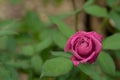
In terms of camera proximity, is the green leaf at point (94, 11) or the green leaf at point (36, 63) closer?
the green leaf at point (36, 63)

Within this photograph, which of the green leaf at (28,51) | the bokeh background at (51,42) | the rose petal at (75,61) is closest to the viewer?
the rose petal at (75,61)

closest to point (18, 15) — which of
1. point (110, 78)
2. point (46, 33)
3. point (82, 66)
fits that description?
point (46, 33)

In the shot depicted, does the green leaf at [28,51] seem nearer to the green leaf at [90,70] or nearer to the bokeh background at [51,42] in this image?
→ the bokeh background at [51,42]

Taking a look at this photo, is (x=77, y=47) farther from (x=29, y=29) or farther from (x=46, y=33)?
(x=29, y=29)

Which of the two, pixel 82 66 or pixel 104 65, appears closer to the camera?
pixel 82 66

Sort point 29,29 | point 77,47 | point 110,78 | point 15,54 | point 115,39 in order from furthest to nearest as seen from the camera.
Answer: point 29,29
point 15,54
point 110,78
point 115,39
point 77,47

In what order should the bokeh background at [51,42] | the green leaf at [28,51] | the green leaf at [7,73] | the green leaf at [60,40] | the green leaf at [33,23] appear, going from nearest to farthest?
the bokeh background at [51,42] → the green leaf at [7,73] → the green leaf at [60,40] → the green leaf at [28,51] → the green leaf at [33,23]

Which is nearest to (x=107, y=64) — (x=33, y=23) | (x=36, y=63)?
(x=36, y=63)

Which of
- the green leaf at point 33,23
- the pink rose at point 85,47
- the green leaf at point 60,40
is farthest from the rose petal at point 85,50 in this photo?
the green leaf at point 33,23
